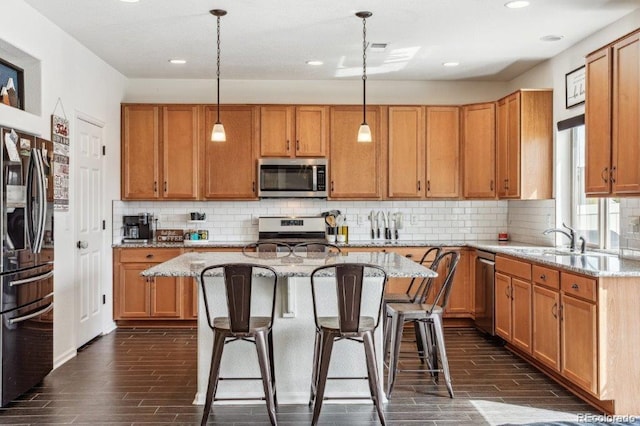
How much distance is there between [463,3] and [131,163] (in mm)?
3777

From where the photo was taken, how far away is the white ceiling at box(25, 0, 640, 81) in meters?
4.15

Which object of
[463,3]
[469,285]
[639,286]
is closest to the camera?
[639,286]

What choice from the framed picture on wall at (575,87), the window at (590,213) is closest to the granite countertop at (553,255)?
the window at (590,213)

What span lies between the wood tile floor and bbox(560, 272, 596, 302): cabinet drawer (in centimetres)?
71

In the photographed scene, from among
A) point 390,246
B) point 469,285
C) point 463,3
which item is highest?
point 463,3

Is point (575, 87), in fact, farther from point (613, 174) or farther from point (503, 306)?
point (503, 306)

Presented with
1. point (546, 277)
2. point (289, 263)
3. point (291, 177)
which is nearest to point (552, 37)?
point (546, 277)

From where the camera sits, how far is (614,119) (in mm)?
3854

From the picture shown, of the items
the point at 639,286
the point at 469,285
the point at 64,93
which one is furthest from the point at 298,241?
the point at 639,286

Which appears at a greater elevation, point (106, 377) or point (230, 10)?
point (230, 10)

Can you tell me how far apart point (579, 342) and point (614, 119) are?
1478mm

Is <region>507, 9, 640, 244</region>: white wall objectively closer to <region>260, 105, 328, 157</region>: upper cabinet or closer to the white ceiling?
the white ceiling

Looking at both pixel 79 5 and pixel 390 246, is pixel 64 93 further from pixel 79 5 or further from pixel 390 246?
pixel 390 246

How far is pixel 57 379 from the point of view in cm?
422
